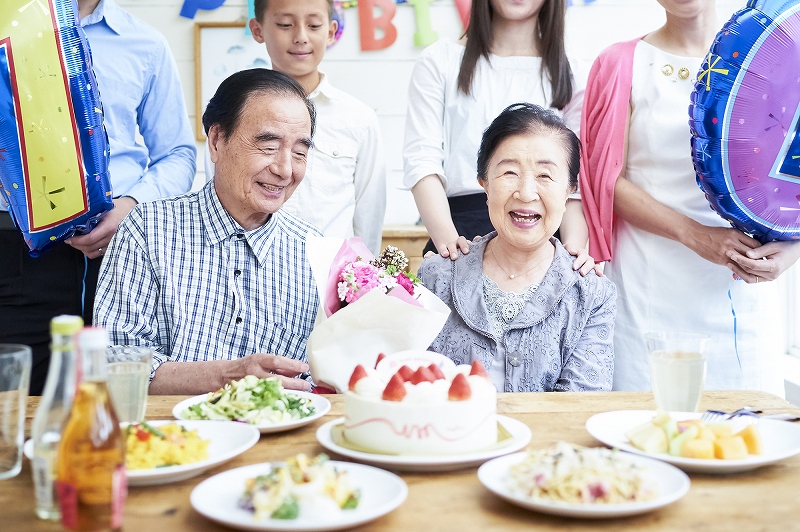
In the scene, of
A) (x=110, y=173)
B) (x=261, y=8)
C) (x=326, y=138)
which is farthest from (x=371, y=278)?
(x=261, y=8)

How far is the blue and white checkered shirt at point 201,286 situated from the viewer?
1729 millimetres

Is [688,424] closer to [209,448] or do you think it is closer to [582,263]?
[209,448]

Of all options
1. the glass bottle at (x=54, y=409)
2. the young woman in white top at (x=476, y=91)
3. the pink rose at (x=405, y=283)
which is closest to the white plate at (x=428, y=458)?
the glass bottle at (x=54, y=409)

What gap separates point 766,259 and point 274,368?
1.16m

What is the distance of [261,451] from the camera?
1.14 metres

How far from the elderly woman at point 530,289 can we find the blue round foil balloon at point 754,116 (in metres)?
0.31

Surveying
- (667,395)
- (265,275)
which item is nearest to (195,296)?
(265,275)

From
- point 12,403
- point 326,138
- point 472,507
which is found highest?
point 326,138

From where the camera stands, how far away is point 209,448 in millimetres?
1107

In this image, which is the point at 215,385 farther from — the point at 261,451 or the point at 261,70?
the point at 261,70

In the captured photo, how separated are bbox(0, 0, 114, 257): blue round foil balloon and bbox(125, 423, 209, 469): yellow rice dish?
84cm

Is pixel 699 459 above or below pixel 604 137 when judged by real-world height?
below

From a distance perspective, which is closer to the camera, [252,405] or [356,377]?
[356,377]

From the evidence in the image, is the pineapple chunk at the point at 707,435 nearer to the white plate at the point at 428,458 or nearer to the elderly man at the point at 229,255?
the white plate at the point at 428,458
